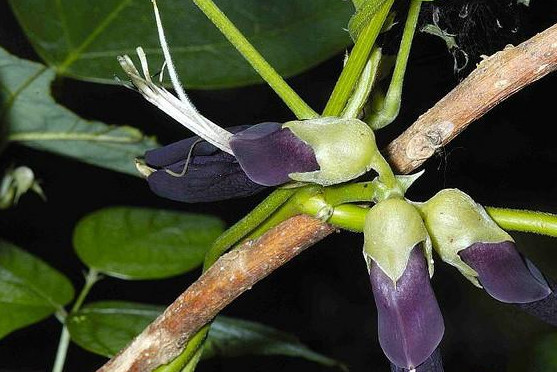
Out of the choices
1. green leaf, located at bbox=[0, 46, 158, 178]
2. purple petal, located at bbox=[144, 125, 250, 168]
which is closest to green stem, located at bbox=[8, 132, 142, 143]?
green leaf, located at bbox=[0, 46, 158, 178]

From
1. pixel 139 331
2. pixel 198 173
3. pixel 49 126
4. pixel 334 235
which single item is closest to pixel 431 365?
pixel 198 173

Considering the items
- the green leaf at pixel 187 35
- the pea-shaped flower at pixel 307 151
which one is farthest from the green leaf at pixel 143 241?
the pea-shaped flower at pixel 307 151

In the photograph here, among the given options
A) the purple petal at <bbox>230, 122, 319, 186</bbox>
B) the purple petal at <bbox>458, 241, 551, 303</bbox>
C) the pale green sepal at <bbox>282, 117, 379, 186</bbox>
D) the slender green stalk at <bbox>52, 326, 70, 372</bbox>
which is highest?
the purple petal at <bbox>230, 122, 319, 186</bbox>

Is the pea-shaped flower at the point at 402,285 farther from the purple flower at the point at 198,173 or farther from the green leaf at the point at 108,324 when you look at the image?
the green leaf at the point at 108,324

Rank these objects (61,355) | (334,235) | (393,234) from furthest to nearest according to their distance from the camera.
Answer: (334,235), (61,355), (393,234)

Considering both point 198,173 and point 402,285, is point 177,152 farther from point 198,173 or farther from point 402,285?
point 402,285

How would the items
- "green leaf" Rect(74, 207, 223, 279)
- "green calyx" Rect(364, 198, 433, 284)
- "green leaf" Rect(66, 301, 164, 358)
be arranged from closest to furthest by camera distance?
1. "green calyx" Rect(364, 198, 433, 284)
2. "green leaf" Rect(66, 301, 164, 358)
3. "green leaf" Rect(74, 207, 223, 279)

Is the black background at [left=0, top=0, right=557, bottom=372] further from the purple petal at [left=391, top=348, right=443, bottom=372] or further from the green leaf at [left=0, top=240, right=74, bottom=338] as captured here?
the purple petal at [left=391, top=348, right=443, bottom=372]
